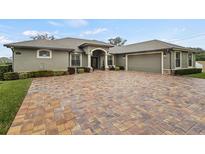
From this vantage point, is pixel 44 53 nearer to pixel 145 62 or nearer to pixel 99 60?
pixel 99 60

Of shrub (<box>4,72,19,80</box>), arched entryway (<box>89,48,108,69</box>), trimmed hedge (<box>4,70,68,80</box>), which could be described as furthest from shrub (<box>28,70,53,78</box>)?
arched entryway (<box>89,48,108,69</box>)

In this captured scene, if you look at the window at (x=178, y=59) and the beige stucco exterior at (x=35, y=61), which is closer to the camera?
the beige stucco exterior at (x=35, y=61)

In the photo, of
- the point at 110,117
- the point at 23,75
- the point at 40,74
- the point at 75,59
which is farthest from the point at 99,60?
the point at 110,117

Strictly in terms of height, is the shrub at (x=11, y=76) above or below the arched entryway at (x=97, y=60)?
below

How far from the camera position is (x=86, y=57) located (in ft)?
63.7

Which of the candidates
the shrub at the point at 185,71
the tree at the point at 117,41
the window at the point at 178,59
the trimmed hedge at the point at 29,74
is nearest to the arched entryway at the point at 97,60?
the trimmed hedge at the point at 29,74

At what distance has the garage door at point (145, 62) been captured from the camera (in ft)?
54.4

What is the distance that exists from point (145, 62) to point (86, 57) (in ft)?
26.4

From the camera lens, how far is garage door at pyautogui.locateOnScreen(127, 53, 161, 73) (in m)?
16.6

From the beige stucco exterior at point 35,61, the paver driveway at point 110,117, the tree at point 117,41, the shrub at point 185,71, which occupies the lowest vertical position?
the paver driveway at point 110,117

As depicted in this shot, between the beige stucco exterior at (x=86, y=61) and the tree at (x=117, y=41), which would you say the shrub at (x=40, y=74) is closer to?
the beige stucco exterior at (x=86, y=61)
